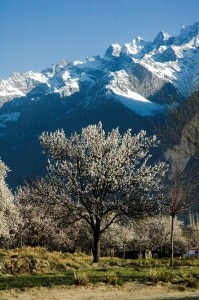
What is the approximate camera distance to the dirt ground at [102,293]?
732 inches

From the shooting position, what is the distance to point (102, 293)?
19734 millimetres

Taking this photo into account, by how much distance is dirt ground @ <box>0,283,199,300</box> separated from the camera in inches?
732

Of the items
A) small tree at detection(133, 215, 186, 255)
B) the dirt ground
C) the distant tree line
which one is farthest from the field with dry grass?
small tree at detection(133, 215, 186, 255)

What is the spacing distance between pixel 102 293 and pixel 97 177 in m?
16.4

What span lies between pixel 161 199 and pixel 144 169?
125 inches

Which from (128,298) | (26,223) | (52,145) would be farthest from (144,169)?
(26,223)

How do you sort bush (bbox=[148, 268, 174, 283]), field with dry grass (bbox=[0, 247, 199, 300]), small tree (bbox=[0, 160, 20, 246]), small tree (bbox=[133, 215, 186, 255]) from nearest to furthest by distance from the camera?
field with dry grass (bbox=[0, 247, 199, 300])
bush (bbox=[148, 268, 174, 283])
small tree (bbox=[0, 160, 20, 246])
small tree (bbox=[133, 215, 186, 255])

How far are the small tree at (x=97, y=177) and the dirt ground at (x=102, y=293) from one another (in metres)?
13.8

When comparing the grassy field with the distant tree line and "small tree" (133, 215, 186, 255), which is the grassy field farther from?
"small tree" (133, 215, 186, 255)

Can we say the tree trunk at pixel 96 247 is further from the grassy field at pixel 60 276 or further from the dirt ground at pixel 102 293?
the dirt ground at pixel 102 293

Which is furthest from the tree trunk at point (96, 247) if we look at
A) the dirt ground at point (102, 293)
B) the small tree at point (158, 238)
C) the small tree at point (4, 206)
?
the small tree at point (158, 238)

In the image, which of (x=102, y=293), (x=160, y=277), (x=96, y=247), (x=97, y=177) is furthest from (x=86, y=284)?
(x=97, y=177)

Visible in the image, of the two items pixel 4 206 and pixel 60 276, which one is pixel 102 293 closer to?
pixel 60 276

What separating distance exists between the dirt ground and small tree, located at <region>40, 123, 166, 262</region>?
13765mm
